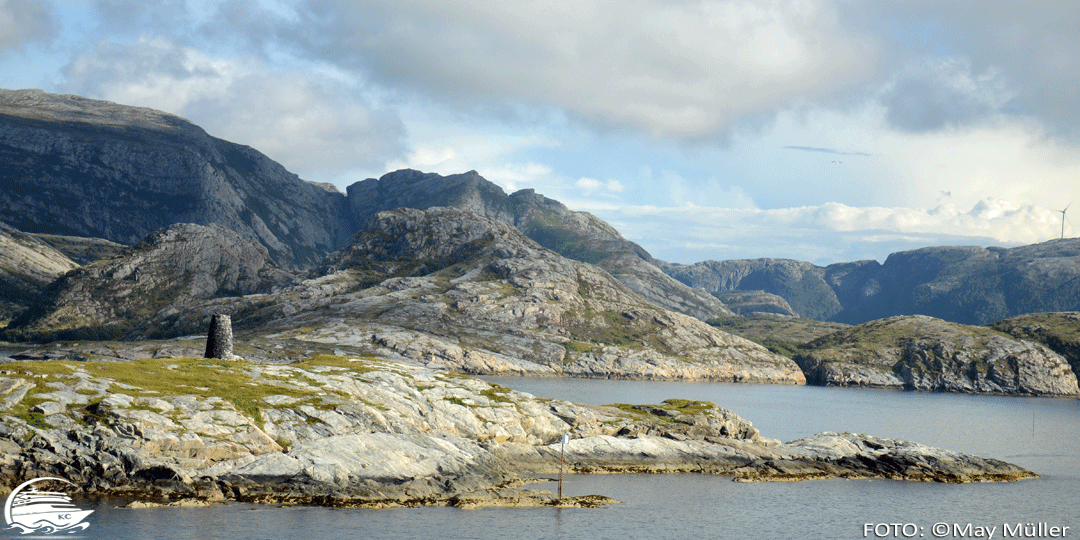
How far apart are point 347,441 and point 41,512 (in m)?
24.3

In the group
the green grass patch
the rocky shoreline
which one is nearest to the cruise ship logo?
the rocky shoreline

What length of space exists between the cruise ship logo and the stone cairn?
31878mm

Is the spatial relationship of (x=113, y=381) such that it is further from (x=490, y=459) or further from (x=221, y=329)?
(x=490, y=459)

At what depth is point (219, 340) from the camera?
292 feet

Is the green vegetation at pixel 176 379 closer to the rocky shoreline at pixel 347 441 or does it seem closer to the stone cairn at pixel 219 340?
the rocky shoreline at pixel 347 441

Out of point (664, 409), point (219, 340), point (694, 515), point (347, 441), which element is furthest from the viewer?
point (664, 409)

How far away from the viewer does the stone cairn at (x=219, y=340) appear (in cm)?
8881

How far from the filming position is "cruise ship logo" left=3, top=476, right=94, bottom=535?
5106 centimetres

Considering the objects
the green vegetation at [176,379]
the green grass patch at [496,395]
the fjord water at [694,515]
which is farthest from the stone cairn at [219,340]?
the fjord water at [694,515]

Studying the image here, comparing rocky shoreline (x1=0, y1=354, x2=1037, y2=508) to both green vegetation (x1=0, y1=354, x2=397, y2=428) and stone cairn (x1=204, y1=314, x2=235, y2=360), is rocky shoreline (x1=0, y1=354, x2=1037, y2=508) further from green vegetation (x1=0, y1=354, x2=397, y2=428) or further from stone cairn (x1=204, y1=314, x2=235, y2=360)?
stone cairn (x1=204, y1=314, x2=235, y2=360)

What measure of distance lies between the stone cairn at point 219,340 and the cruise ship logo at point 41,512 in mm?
31878

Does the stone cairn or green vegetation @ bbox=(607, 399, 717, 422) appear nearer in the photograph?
the stone cairn

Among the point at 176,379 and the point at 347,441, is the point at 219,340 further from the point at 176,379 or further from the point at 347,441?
the point at 347,441

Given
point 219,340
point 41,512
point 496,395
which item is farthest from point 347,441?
point 219,340
